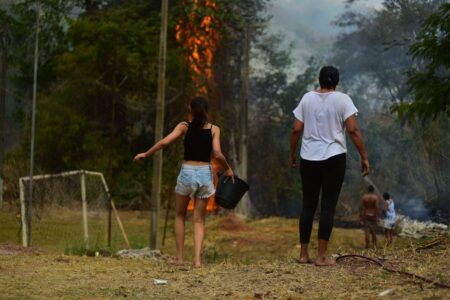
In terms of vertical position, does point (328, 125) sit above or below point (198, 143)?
above

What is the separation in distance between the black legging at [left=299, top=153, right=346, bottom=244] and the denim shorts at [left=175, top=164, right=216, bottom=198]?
1118 millimetres

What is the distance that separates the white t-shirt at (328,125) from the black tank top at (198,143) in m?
1.17

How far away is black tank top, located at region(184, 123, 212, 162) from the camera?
7.93m

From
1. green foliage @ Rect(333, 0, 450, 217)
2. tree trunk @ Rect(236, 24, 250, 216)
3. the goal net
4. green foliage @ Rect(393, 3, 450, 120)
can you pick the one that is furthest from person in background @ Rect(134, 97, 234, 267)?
tree trunk @ Rect(236, 24, 250, 216)

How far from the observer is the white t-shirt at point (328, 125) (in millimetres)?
7230

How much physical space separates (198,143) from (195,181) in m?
0.41

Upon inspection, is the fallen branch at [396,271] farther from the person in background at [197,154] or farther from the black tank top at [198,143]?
the black tank top at [198,143]

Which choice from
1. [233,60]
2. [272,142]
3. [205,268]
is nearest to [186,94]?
[233,60]

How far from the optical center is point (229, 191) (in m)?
8.28

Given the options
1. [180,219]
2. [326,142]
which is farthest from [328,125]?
[180,219]

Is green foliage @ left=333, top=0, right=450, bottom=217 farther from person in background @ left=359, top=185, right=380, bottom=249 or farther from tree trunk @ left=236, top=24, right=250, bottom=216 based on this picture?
tree trunk @ left=236, top=24, right=250, bottom=216

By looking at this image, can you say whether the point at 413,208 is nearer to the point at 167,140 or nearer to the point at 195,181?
the point at 195,181

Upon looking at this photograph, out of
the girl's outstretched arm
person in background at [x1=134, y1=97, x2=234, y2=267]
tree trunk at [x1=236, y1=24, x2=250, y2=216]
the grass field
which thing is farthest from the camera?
tree trunk at [x1=236, y1=24, x2=250, y2=216]

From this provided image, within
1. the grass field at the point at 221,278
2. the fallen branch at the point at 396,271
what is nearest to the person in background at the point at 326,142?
the fallen branch at the point at 396,271
